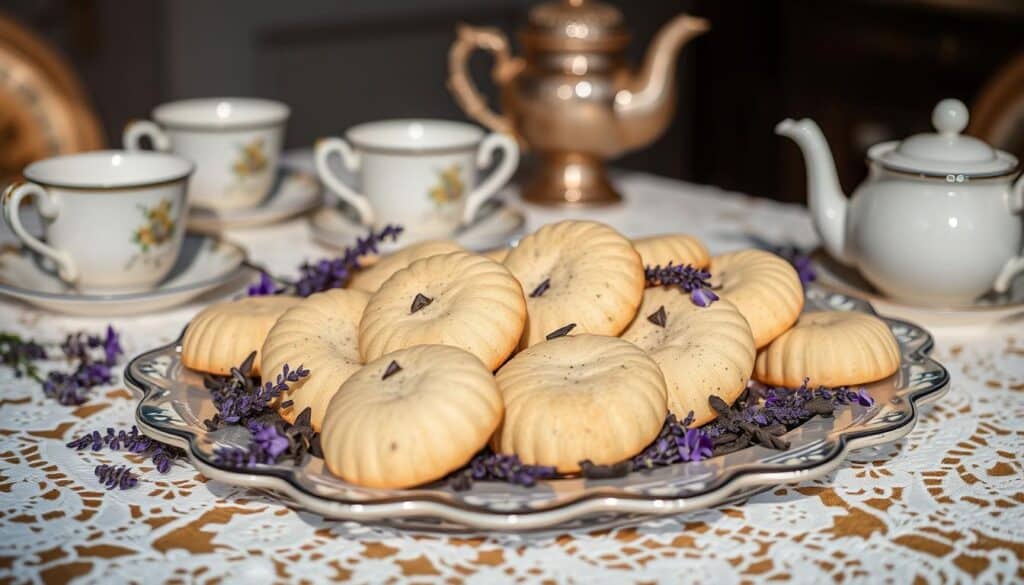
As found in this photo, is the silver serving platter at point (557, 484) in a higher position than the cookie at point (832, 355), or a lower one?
lower

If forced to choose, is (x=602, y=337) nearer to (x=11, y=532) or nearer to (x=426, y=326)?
(x=426, y=326)

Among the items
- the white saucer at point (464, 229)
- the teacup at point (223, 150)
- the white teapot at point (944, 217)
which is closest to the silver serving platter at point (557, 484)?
the white teapot at point (944, 217)

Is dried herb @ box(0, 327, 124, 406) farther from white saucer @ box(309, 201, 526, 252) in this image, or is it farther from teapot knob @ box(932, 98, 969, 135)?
teapot knob @ box(932, 98, 969, 135)

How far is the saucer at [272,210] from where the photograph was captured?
55.6 inches

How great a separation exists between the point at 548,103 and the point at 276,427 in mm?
861

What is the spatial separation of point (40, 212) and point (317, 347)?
46cm

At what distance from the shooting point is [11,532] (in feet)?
2.34

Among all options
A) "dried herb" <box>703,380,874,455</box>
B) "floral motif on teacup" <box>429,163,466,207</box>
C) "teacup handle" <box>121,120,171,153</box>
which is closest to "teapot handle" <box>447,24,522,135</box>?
"floral motif on teacup" <box>429,163,466,207</box>

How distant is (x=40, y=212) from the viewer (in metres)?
1.11

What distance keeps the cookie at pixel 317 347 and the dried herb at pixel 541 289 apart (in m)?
0.13

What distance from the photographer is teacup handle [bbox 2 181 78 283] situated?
3.58ft

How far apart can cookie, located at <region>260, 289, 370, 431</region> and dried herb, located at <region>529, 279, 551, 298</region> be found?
131mm

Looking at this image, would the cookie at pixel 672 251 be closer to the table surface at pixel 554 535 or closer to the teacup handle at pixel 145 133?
the table surface at pixel 554 535

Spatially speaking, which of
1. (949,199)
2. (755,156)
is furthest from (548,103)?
(755,156)
